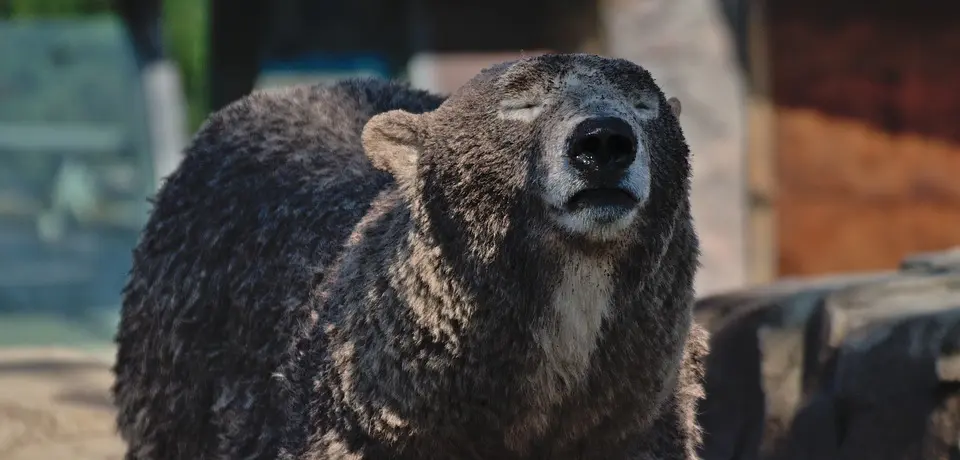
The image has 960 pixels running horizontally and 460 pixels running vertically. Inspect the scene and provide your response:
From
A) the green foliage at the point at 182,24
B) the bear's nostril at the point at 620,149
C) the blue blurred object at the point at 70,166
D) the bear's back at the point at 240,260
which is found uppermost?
the bear's nostril at the point at 620,149

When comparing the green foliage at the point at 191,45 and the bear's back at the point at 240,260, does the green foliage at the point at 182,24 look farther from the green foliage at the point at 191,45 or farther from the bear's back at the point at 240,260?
the bear's back at the point at 240,260

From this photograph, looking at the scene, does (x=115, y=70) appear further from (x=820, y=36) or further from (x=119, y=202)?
(x=820, y=36)

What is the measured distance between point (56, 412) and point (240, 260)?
3.20 m

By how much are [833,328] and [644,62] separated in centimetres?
371

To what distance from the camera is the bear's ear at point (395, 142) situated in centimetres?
339

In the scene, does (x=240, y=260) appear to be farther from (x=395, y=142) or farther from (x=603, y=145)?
(x=603, y=145)

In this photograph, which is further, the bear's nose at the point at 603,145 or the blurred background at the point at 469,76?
the blurred background at the point at 469,76

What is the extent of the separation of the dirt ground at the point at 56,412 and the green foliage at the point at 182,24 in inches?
115

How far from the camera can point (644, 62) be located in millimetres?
8664

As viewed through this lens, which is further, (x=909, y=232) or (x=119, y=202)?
(x=119, y=202)

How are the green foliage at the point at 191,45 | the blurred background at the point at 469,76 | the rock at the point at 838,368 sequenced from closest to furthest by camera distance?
1. the rock at the point at 838,368
2. the blurred background at the point at 469,76
3. the green foliage at the point at 191,45

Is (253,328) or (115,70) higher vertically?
(253,328)

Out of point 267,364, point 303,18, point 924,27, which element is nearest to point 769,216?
point 924,27

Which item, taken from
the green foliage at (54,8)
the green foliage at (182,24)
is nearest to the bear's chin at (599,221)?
the green foliage at (182,24)
